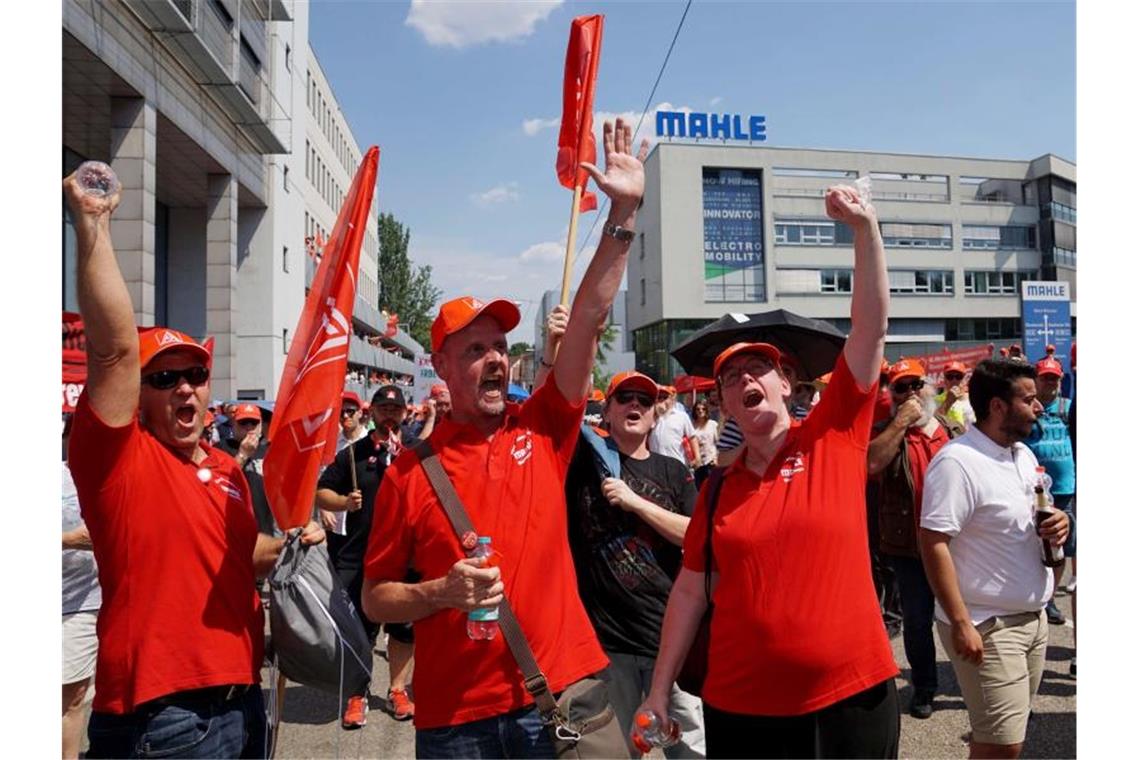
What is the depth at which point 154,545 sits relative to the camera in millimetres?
2488

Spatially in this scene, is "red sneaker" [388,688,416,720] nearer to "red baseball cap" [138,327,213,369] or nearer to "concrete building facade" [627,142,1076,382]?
"red baseball cap" [138,327,213,369]

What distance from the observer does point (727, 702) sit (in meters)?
2.62

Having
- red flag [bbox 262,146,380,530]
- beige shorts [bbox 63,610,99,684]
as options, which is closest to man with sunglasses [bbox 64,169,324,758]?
red flag [bbox 262,146,380,530]

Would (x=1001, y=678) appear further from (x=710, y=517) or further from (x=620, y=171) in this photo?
(x=620, y=171)

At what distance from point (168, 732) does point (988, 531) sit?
320 centimetres

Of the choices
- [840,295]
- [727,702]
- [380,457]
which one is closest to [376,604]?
[727,702]

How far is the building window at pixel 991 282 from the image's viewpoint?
64.8m

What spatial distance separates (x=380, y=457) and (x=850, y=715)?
4.47m

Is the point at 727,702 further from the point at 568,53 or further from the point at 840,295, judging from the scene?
the point at 840,295

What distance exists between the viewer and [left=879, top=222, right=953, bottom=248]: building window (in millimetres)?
63156

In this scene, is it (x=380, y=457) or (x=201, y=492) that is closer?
(x=201, y=492)

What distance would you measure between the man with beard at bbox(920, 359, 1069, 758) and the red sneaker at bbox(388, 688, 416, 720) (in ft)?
11.6

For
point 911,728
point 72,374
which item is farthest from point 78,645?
point 72,374

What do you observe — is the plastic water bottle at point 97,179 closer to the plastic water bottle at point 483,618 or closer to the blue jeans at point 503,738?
the plastic water bottle at point 483,618
